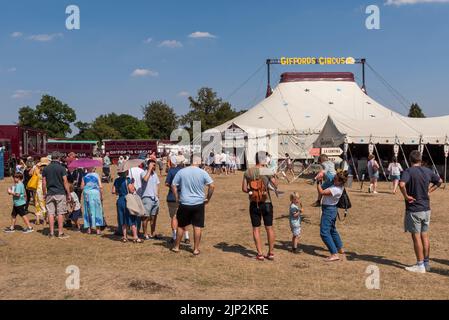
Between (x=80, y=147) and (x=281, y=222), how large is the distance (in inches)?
1484

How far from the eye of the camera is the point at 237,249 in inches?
318

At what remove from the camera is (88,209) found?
934cm

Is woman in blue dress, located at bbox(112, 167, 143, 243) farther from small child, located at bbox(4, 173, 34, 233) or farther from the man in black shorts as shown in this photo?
the man in black shorts

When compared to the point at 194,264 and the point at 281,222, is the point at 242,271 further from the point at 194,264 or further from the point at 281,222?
the point at 281,222

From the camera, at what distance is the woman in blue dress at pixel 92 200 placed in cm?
927

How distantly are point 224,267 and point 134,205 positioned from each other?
231 centimetres

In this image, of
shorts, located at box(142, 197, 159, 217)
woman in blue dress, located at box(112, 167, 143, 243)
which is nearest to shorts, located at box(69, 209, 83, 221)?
woman in blue dress, located at box(112, 167, 143, 243)

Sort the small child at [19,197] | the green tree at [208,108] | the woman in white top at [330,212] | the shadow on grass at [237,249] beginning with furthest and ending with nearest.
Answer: the green tree at [208,108]
the small child at [19,197]
the shadow on grass at [237,249]
the woman in white top at [330,212]

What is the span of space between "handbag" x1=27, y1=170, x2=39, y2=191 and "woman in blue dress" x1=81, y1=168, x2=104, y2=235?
7.26 feet

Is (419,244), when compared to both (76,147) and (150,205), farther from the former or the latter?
(76,147)

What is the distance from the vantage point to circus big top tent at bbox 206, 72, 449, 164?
74.3 ft

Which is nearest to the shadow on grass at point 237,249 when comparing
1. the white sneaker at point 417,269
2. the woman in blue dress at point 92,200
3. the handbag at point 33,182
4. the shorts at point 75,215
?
the white sneaker at point 417,269

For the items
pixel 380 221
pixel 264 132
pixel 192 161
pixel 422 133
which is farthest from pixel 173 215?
pixel 264 132

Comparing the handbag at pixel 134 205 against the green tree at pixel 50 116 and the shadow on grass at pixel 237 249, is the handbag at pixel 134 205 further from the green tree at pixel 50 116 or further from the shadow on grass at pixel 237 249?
the green tree at pixel 50 116
